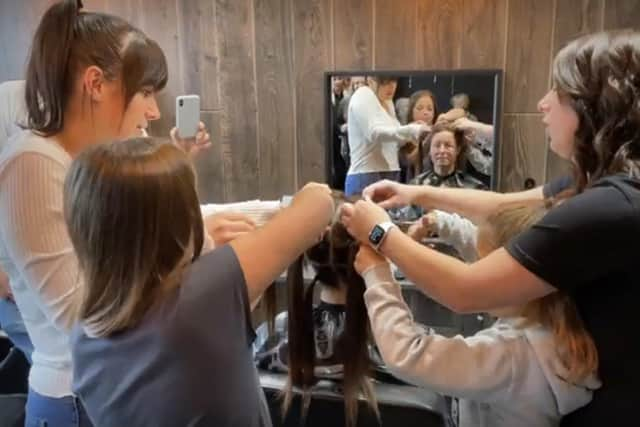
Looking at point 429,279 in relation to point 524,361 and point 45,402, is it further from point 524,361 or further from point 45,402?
point 45,402

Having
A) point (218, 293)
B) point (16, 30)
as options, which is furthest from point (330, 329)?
point (16, 30)

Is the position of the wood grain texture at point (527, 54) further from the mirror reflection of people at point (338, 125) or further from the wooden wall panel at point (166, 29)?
the wooden wall panel at point (166, 29)

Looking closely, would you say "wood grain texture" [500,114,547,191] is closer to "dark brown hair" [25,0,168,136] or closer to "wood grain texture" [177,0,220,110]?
"wood grain texture" [177,0,220,110]

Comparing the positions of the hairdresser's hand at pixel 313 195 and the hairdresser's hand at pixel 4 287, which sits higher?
the hairdresser's hand at pixel 313 195

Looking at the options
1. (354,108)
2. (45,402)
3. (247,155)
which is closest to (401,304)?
(45,402)

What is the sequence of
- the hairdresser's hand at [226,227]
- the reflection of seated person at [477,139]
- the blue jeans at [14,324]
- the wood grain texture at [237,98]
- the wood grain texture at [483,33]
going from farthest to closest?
the wood grain texture at [237,98] < the reflection of seated person at [477,139] < the wood grain texture at [483,33] < the blue jeans at [14,324] < the hairdresser's hand at [226,227]

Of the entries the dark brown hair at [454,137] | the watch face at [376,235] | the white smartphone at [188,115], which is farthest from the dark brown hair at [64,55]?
the dark brown hair at [454,137]

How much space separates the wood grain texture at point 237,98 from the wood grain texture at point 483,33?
0.88 metres

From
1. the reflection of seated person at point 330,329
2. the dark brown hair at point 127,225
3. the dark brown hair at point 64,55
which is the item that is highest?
the dark brown hair at point 64,55

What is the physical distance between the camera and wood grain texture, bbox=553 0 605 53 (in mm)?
2139

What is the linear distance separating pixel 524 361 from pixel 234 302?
461 millimetres

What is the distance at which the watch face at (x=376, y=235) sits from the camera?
3.32 ft

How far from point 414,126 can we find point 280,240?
A: 1694 millimetres

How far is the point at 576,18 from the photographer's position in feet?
7.11
